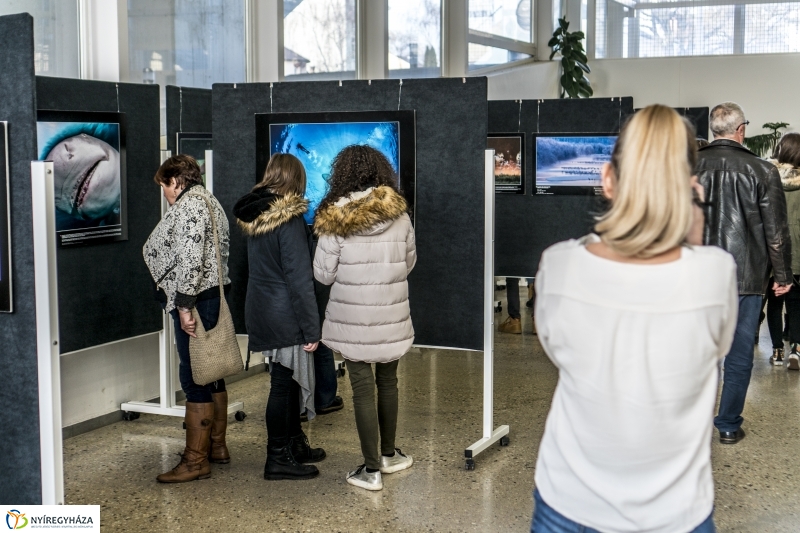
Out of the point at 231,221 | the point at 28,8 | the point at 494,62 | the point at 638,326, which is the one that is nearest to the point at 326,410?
the point at 231,221

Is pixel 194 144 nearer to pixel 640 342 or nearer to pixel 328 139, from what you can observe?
pixel 328 139

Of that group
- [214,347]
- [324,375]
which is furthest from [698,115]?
[214,347]

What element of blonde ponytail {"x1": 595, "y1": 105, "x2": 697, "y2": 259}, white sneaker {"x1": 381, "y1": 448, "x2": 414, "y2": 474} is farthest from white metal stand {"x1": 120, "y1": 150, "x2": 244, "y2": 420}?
blonde ponytail {"x1": 595, "y1": 105, "x2": 697, "y2": 259}

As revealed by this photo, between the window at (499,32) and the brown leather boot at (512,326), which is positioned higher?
the window at (499,32)

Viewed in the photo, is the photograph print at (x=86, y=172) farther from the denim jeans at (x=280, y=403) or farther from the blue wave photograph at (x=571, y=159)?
the blue wave photograph at (x=571, y=159)

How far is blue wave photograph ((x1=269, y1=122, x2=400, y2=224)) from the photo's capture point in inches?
188

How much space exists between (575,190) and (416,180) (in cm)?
322

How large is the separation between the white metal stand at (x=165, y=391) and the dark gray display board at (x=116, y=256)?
74 millimetres

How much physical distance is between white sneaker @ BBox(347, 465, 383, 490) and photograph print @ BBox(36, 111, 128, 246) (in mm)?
1874

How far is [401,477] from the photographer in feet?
14.7

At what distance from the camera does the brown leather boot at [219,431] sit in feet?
15.1

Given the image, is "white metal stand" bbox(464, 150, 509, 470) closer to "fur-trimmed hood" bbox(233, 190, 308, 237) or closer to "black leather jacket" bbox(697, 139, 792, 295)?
"fur-trimmed hood" bbox(233, 190, 308, 237)

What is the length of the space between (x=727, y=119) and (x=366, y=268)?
1983 millimetres

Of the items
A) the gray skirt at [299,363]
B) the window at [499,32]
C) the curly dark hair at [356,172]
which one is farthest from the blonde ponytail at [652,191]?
the window at [499,32]
